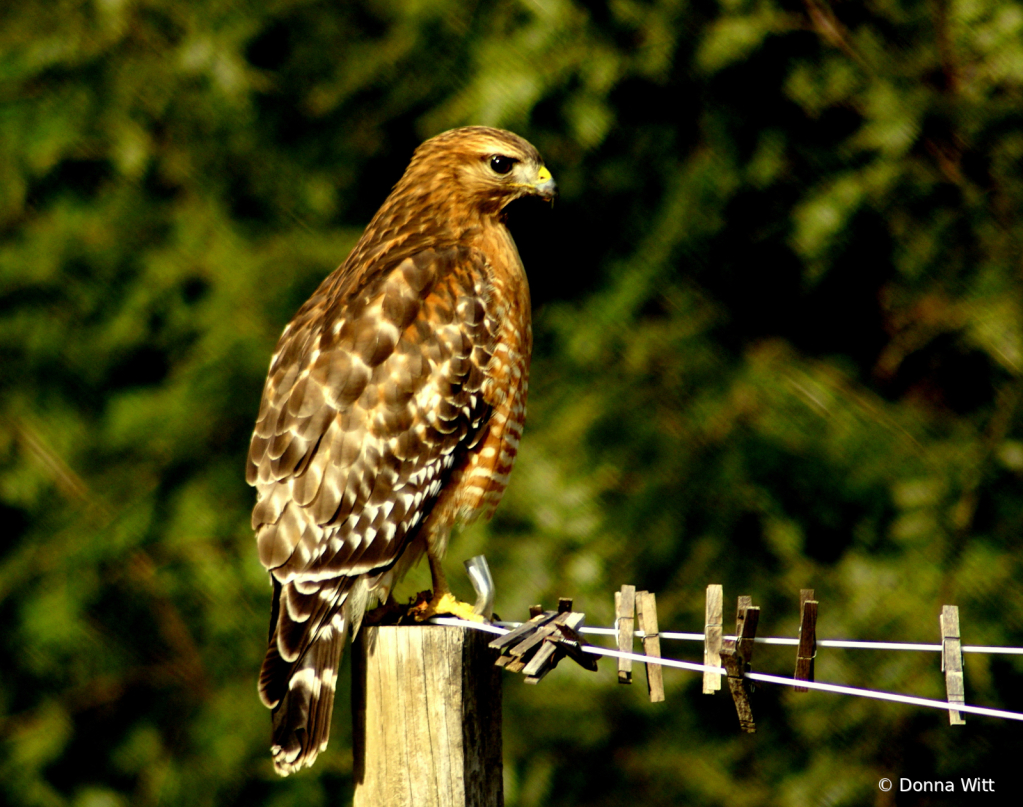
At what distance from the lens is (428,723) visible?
79.4 inches

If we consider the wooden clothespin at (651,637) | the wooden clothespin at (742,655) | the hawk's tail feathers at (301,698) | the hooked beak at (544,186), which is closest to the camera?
the wooden clothespin at (742,655)

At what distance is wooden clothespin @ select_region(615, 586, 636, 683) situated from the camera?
2000 mm

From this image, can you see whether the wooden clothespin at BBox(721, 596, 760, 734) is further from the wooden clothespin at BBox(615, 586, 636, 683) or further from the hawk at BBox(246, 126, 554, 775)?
the hawk at BBox(246, 126, 554, 775)

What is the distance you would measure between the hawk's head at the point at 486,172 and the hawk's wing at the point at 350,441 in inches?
8.9

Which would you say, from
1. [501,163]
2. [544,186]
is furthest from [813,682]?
[501,163]

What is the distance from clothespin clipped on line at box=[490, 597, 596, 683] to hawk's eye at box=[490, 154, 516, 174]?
4.64ft

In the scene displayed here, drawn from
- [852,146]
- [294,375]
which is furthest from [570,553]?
[852,146]

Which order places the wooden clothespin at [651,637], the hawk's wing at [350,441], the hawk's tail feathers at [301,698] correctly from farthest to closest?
1. the hawk's wing at [350,441]
2. the hawk's tail feathers at [301,698]
3. the wooden clothespin at [651,637]

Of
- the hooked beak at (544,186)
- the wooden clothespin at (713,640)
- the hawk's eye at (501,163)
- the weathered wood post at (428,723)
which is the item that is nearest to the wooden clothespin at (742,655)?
the wooden clothespin at (713,640)

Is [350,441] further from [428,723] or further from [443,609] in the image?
[428,723]

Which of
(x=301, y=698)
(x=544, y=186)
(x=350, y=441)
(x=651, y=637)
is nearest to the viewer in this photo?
(x=651, y=637)

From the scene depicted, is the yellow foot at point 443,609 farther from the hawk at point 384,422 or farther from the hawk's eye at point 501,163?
the hawk's eye at point 501,163

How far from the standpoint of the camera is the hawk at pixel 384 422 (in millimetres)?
2443

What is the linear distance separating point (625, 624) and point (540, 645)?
0.16m
